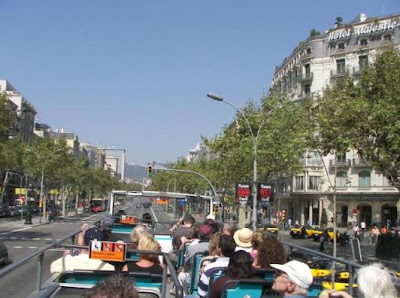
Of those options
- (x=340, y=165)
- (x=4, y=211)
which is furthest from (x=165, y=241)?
(x=340, y=165)

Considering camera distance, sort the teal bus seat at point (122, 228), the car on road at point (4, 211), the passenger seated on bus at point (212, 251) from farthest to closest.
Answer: the car on road at point (4, 211) → the teal bus seat at point (122, 228) → the passenger seated on bus at point (212, 251)

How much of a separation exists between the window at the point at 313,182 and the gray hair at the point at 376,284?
213 feet

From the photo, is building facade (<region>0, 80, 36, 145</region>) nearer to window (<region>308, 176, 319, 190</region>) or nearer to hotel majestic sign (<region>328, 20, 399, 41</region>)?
window (<region>308, 176, 319, 190</region>)

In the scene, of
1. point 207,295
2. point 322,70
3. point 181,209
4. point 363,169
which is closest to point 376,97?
point 181,209

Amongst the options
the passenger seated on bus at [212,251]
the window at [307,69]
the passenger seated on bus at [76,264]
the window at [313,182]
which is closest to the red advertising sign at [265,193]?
the passenger seated on bus at [212,251]

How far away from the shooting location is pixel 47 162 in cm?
5916

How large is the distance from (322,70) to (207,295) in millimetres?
66930

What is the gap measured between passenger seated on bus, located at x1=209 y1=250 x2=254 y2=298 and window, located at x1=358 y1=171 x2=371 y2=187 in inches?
2388

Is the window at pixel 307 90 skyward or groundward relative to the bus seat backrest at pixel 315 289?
skyward

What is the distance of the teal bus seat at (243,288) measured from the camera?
16.7ft

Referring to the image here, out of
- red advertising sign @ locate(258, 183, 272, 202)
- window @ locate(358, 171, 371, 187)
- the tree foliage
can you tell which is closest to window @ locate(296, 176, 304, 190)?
window @ locate(358, 171, 371, 187)

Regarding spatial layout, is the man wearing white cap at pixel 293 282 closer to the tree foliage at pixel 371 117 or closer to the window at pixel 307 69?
the tree foliage at pixel 371 117

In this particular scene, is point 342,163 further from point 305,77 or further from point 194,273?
point 194,273

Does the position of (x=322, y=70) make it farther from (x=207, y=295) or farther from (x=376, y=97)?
(x=207, y=295)
